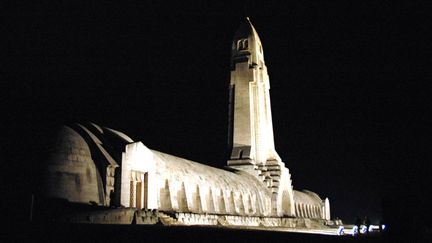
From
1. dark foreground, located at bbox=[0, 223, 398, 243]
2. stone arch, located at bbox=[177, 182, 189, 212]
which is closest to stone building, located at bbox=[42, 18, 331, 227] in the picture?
stone arch, located at bbox=[177, 182, 189, 212]

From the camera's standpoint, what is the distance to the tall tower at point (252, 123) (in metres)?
53.3

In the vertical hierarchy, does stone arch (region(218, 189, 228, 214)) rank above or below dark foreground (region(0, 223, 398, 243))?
above

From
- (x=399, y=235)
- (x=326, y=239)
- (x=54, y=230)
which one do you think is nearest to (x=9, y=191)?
(x=54, y=230)

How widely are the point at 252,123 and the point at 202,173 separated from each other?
61.8ft

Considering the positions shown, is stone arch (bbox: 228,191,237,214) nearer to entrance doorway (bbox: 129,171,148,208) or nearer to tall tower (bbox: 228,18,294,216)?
tall tower (bbox: 228,18,294,216)

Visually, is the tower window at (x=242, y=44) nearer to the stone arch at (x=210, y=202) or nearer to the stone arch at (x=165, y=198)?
the stone arch at (x=210, y=202)

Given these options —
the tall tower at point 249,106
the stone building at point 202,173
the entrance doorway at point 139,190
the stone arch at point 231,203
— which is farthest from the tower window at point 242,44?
the entrance doorway at point 139,190

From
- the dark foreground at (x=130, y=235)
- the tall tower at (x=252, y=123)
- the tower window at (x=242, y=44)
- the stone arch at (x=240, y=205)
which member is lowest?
the dark foreground at (x=130, y=235)

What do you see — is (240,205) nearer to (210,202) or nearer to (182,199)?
(210,202)

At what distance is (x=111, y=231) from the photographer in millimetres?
12031

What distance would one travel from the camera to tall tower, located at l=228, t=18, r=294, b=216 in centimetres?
5334

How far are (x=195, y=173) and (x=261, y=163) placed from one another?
2008 centimetres

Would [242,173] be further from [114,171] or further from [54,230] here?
[54,230]

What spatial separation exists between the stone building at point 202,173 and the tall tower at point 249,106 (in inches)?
4.6
